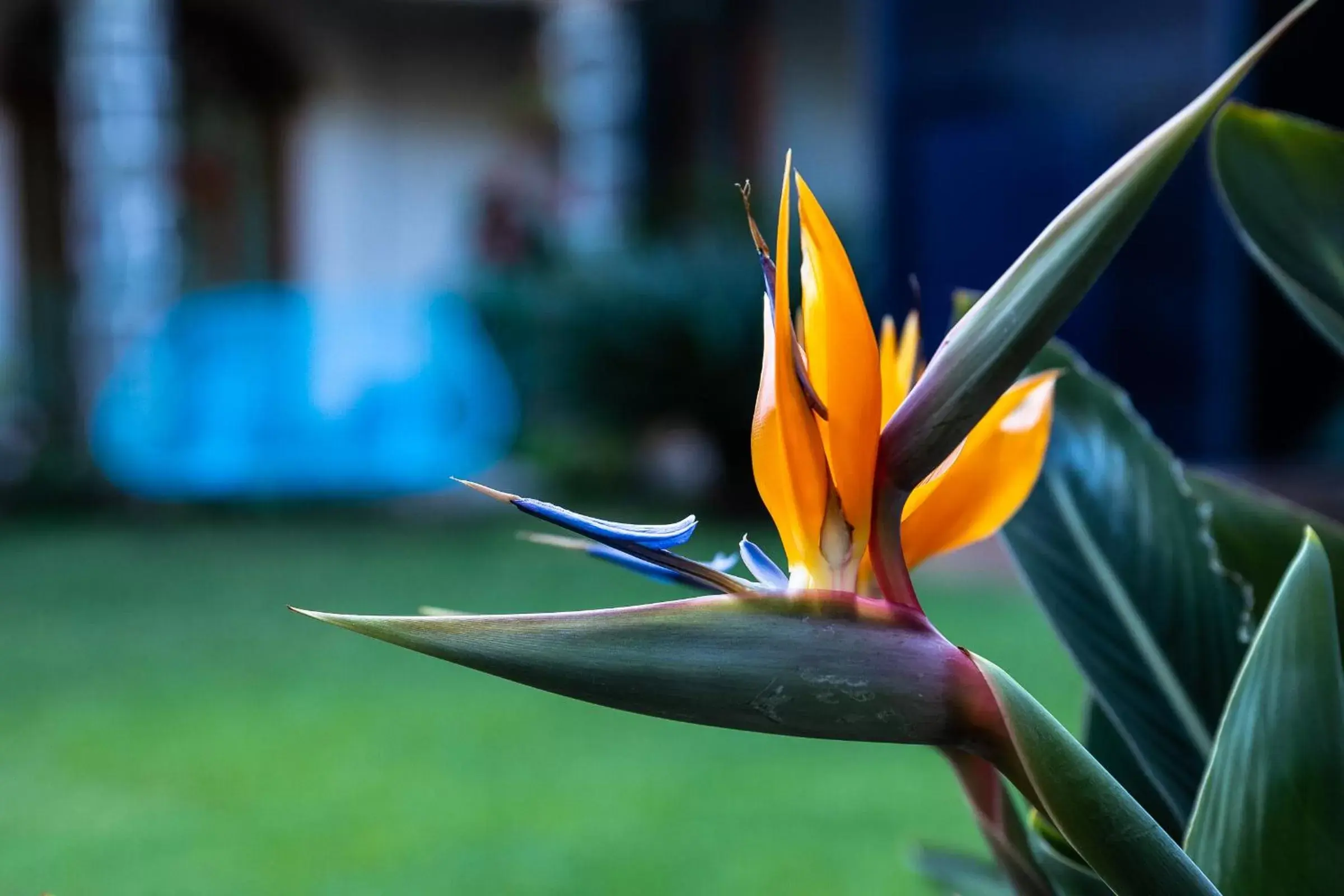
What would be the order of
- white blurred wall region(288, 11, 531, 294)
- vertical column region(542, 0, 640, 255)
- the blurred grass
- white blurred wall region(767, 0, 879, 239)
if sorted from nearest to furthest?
the blurred grass
vertical column region(542, 0, 640, 255)
white blurred wall region(767, 0, 879, 239)
white blurred wall region(288, 11, 531, 294)

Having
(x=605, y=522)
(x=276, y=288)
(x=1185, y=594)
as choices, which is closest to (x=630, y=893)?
(x=1185, y=594)

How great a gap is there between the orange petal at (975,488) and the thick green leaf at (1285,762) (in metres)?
0.07

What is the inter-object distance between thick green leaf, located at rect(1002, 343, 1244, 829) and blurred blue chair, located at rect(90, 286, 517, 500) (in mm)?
5083

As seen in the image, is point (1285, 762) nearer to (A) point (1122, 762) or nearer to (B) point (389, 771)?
(A) point (1122, 762)

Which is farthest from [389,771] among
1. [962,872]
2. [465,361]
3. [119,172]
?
[465,361]

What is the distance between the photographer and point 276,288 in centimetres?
679

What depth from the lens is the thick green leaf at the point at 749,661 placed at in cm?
27

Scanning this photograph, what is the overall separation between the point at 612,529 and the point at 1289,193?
0.26 meters

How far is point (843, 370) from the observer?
31cm

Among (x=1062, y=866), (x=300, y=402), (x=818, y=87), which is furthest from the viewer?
(x=818, y=87)

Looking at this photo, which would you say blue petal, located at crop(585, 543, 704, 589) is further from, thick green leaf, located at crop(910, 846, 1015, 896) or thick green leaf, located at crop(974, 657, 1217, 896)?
thick green leaf, located at crop(910, 846, 1015, 896)

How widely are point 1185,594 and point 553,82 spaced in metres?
6.94

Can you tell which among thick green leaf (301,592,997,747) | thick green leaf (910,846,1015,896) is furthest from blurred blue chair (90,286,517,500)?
thick green leaf (301,592,997,747)

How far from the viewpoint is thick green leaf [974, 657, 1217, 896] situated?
0.93ft
